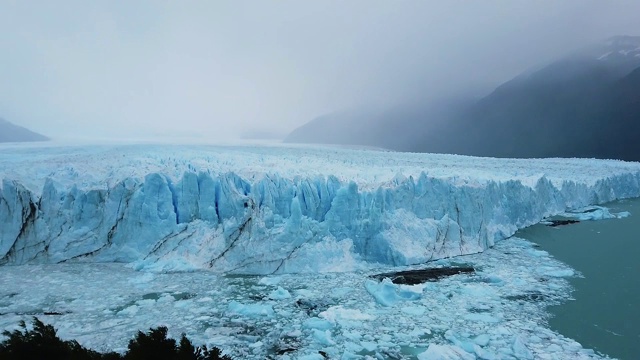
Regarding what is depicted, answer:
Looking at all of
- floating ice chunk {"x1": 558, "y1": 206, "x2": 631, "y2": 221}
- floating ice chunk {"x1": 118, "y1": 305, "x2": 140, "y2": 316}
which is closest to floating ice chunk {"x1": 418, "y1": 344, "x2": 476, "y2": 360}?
floating ice chunk {"x1": 118, "y1": 305, "x2": 140, "y2": 316}

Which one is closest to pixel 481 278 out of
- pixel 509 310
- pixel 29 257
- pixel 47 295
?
pixel 509 310

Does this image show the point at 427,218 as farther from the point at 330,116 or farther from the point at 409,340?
the point at 330,116

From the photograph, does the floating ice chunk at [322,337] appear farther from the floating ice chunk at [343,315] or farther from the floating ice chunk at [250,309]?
the floating ice chunk at [250,309]

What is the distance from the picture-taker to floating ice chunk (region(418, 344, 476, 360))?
14.8 ft

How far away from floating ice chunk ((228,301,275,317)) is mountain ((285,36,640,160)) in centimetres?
4382

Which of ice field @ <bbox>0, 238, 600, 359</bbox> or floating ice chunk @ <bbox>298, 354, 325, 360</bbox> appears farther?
ice field @ <bbox>0, 238, 600, 359</bbox>

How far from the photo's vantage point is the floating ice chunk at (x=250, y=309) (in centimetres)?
568

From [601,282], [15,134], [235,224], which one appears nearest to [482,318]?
[601,282]

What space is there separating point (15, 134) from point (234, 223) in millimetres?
55710

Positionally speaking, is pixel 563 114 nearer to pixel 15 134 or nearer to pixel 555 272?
pixel 555 272

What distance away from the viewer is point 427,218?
355 inches

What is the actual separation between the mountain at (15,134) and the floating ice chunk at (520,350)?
55.3 m

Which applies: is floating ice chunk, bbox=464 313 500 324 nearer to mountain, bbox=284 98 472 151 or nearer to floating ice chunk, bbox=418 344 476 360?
floating ice chunk, bbox=418 344 476 360

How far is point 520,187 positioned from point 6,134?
56576 mm
